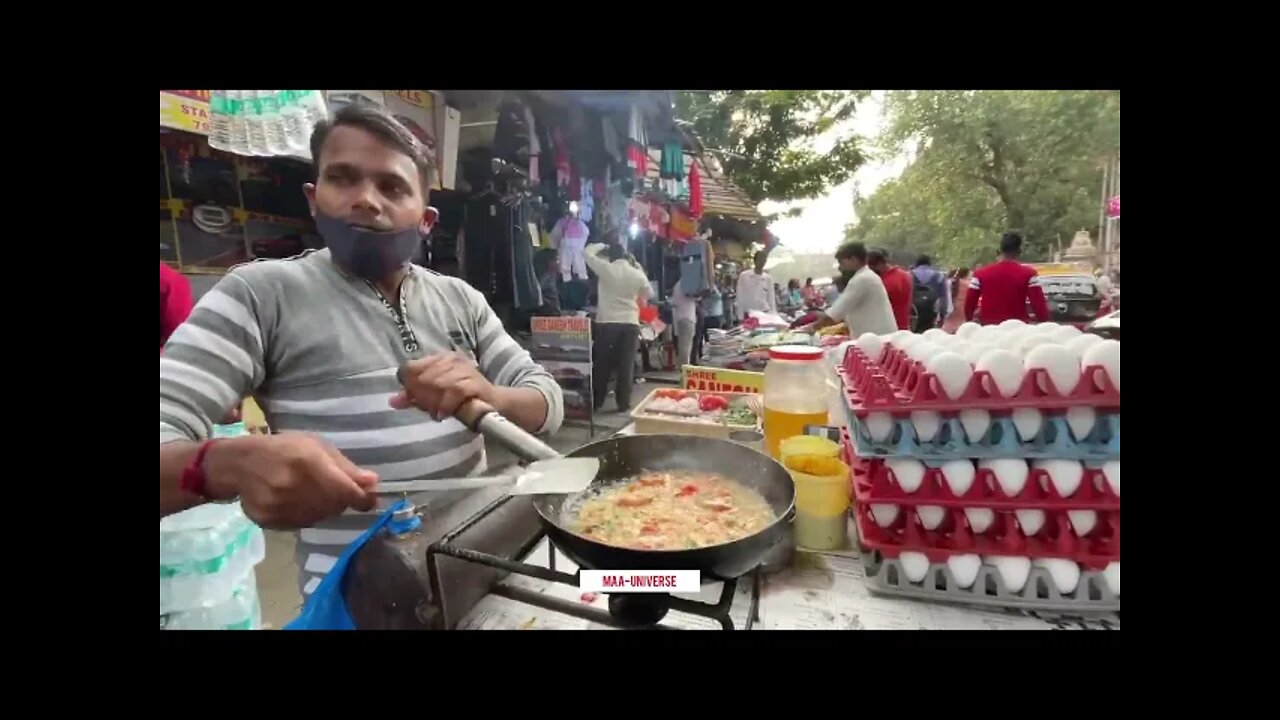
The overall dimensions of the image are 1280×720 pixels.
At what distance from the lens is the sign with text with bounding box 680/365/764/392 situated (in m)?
1.78

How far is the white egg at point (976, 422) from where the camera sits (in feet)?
3.03

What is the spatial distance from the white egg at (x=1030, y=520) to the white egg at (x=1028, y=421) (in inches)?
5.4

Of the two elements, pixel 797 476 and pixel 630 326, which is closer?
pixel 797 476

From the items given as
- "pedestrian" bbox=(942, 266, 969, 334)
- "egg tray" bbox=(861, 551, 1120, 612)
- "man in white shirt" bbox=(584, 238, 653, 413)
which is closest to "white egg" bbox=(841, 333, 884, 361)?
"pedestrian" bbox=(942, 266, 969, 334)

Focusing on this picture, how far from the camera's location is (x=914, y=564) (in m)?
0.99

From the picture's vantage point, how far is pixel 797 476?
1112mm

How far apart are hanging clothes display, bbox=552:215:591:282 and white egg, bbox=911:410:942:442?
2.94ft

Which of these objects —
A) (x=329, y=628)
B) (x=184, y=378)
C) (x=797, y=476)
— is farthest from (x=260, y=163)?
(x=797, y=476)

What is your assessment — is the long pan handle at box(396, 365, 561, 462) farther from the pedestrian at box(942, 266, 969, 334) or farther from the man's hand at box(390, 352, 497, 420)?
the pedestrian at box(942, 266, 969, 334)

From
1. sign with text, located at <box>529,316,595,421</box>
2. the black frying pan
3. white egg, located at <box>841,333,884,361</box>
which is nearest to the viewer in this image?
the black frying pan

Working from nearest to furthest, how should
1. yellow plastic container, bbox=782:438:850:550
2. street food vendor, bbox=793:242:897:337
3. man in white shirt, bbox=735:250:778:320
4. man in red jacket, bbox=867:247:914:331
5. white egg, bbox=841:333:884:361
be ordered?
yellow plastic container, bbox=782:438:850:550 < white egg, bbox=841:333:884:361 < man in red jacket, bbox=867:247:914:331 < street food vendor, bbox=793:242:897:337 < man in white shirt, bbox=735:250:778:320
